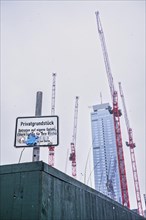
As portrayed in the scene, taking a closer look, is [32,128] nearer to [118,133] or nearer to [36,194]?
[36,194]

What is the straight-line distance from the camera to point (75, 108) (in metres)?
103

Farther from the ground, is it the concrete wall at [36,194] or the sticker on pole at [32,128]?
the sticker on pole at [32,128]

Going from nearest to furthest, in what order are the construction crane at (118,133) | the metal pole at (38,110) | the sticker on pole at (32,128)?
1. the metal pole at (38,110)
2. the sticker on pole at (32,128)
3. the construction crane at (118,133)

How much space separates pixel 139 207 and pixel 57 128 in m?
77.1

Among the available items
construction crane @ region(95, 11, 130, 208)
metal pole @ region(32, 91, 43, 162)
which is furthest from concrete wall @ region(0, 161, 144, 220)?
construction crane @ region(95, 11, 130, 208)

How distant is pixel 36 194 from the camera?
194 inches

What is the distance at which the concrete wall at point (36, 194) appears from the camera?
4.89 metres

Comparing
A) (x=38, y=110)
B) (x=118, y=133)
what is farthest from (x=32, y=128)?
(x=118, y=133)

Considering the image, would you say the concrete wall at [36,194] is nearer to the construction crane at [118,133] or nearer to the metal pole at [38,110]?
the metal pole at [38,110]

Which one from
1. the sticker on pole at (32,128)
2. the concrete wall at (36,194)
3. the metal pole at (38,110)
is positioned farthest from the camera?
the sticker on pole at (32,128)

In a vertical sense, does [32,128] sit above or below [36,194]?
above

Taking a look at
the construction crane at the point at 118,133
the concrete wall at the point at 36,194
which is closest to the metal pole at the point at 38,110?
the concrete wall at the point at 36,194

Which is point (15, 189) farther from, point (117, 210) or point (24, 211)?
point (117, 210)

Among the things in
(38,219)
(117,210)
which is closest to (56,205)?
(38,219)
